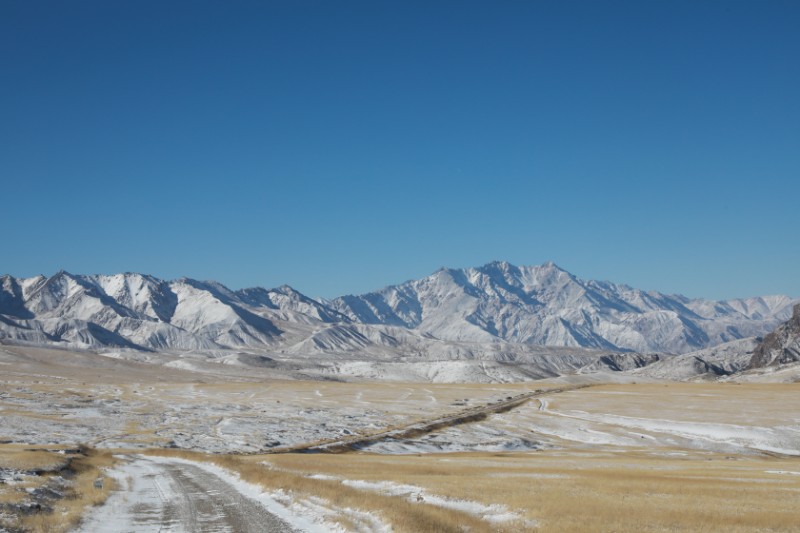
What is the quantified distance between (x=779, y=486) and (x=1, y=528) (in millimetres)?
40188

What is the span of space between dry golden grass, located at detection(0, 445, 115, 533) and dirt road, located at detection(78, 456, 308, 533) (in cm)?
79

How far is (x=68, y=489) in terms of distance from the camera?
33.6 meters

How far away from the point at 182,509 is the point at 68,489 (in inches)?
365

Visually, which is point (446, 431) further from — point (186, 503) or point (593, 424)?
point (186, 503)

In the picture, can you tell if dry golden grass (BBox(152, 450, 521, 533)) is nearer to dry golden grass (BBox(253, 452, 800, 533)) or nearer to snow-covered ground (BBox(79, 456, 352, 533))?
snow-covered ground (BBox(79, 456, 352, 533))

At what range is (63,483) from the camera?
3556cm

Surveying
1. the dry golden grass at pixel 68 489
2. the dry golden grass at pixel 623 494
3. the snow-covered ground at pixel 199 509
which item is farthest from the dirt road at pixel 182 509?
the dry golden grass at pixel 623 494

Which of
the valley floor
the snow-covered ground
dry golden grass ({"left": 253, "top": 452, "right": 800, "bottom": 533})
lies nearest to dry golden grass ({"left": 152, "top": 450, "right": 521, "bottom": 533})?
the valley floor

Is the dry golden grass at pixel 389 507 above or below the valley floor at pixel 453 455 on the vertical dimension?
above

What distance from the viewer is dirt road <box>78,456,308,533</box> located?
24062mm

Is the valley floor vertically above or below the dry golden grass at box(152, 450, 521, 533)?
below

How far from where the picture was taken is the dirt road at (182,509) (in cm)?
2406

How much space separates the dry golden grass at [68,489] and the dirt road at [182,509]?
2.59ft

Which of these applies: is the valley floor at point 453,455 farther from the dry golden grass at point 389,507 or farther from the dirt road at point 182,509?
the dirt road at point 182,509
